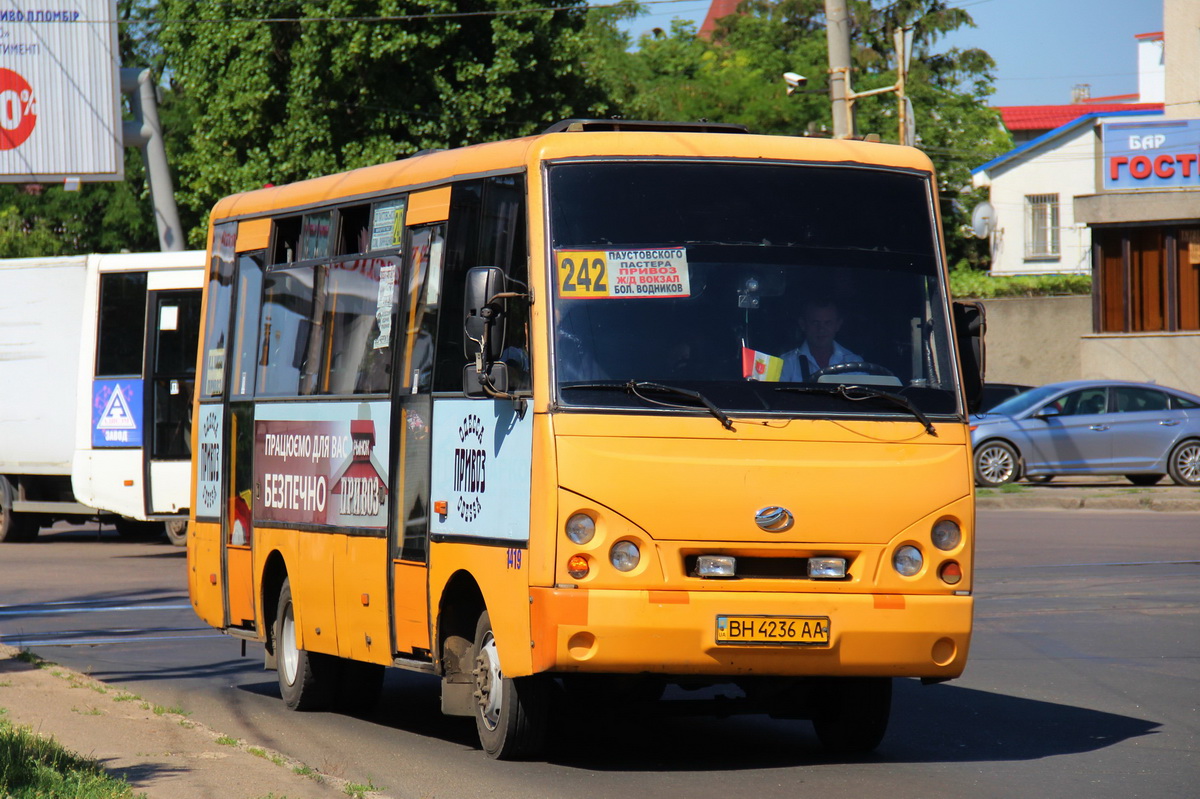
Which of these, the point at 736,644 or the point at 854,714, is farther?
the point at 854,714

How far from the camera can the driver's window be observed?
2723 centimetres

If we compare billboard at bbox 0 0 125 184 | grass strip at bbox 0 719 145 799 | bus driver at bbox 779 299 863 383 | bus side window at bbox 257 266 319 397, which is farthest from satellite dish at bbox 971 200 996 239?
grass strip at bbox 0 719 145 799

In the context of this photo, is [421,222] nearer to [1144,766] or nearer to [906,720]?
[906,720]

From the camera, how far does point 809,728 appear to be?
383 inches

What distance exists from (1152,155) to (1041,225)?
31.0 meters

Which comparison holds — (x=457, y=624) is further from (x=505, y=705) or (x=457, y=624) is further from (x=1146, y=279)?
(x=1146, y=279)

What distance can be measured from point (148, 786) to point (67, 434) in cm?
1695

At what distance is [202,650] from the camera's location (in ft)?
43.1

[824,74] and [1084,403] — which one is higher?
[824,74]

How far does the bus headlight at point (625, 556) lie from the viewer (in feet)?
24.8

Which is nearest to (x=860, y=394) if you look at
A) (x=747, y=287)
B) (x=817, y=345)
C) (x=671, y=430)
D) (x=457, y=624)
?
(x=817, y=345)

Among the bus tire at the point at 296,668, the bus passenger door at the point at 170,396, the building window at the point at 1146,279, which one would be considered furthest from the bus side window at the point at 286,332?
the building window at the point at 1146,279

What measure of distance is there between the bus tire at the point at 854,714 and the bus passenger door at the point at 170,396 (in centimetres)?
1296

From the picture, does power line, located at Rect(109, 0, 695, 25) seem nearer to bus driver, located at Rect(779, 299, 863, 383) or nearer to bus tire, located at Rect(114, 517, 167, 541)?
bus tire, located at Rect(114, 517, 167, 541)
